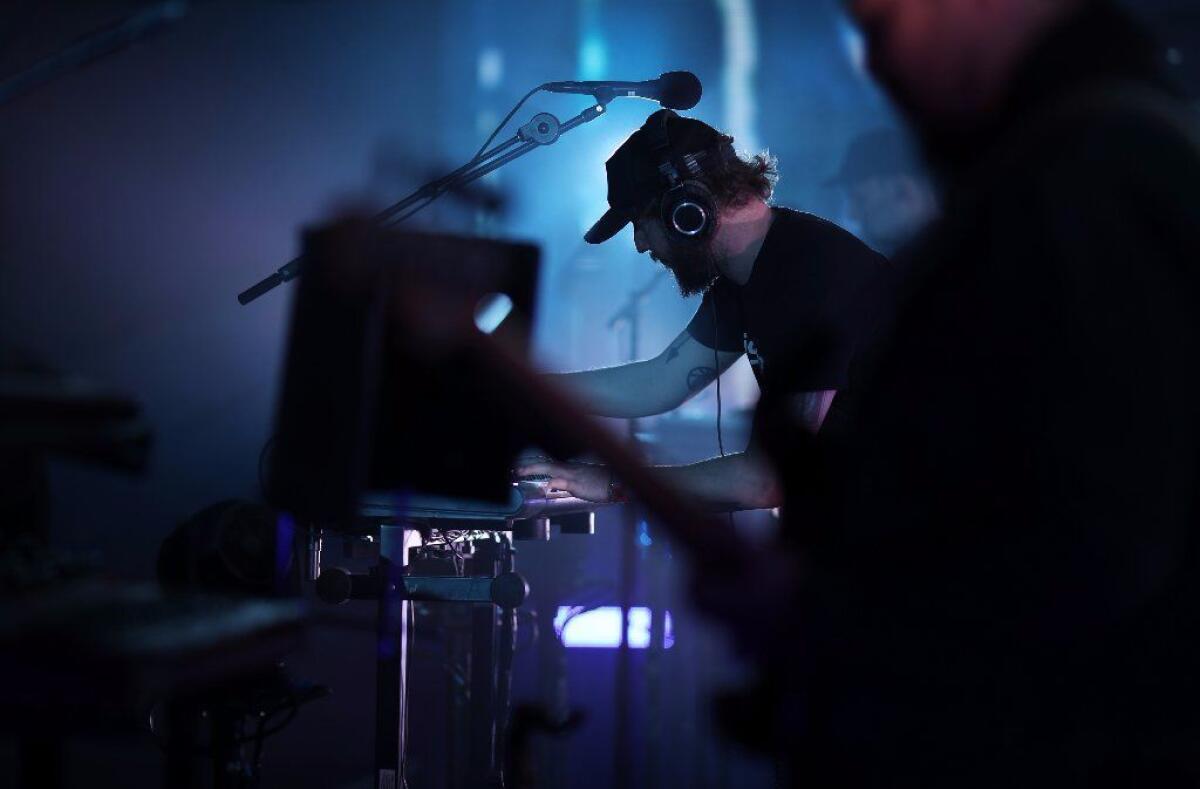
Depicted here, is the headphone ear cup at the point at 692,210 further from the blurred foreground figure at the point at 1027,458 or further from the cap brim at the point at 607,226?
the blurred foreground figure at the point at 1027,458

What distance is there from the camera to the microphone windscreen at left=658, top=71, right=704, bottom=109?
7.89 feet

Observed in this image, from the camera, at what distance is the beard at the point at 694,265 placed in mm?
2424

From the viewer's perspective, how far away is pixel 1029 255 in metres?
0.91

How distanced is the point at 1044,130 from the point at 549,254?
4.28 m

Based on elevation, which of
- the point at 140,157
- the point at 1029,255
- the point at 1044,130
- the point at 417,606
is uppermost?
the point at 140,157

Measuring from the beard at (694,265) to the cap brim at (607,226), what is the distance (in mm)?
135

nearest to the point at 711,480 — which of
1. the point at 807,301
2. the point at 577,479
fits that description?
the point at 577,479

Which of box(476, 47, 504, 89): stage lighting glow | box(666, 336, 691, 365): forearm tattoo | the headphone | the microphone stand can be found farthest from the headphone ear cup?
box(476, 47, 504, 89): stage lighting glow

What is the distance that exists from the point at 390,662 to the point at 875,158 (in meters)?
3.05

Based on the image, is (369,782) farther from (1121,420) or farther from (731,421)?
(1121,420)

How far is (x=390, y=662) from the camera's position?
2.09 metres

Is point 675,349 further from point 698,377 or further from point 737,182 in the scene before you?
point 737,182

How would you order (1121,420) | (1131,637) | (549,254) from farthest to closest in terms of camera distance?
(549,254)
(1131,637)
(1121,420)

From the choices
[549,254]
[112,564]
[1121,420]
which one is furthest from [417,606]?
[1121,420]
